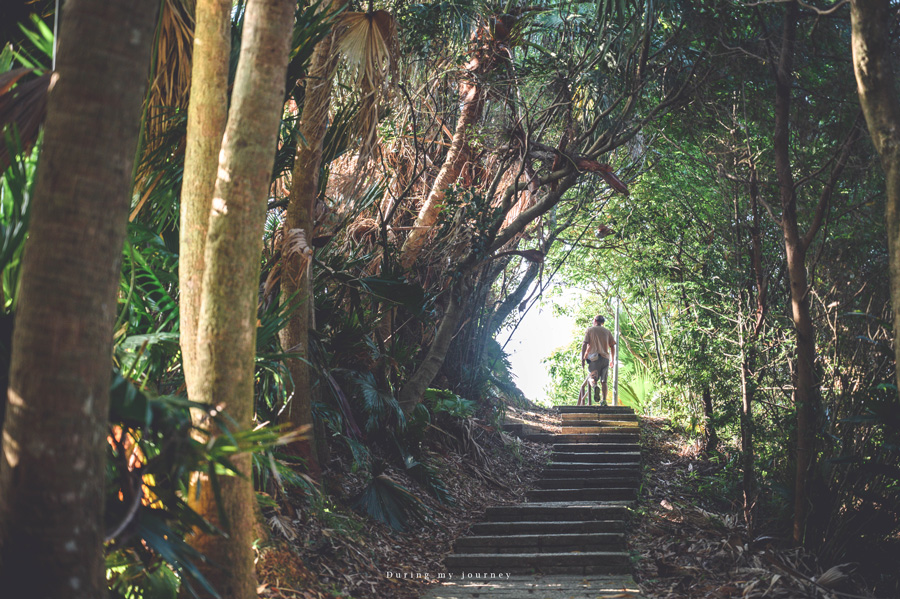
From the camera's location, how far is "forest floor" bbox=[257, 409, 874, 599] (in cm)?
464

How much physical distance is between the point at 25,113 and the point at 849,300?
5.63m

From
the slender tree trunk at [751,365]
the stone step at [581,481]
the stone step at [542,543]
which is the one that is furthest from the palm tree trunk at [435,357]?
the slender tree trunk at [751,365]

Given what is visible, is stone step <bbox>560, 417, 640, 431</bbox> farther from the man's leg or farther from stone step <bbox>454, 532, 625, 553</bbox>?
stone step <bbox>454, 532, 625, 553</bbox>

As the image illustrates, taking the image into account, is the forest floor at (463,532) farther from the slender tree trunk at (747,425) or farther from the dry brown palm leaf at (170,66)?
the dry brown palm leaf at (170,66)

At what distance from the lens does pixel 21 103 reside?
2.89 m

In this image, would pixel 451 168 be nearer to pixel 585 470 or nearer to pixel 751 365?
pixel 751 365

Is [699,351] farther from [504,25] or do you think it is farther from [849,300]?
[504,25]

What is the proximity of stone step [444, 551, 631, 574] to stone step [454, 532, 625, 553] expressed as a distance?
32cm

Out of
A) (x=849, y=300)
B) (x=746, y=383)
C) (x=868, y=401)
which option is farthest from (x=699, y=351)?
(x=868, y=401)

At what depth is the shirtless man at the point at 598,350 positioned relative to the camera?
41.3ft

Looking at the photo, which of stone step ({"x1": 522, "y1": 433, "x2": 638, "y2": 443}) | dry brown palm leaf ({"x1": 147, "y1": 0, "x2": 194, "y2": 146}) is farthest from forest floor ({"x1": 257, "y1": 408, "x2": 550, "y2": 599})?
dry brown palm leaf ({"x1": 147, "y1": 0, "x2": 194, "y2": 146})

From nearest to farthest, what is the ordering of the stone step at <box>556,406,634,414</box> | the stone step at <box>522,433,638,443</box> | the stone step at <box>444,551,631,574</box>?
the stone step at <box>444,551,631,574</box>, the stone step at <box>522,433,638,443</box>, the stone step at <box>556,406,634,414</box>

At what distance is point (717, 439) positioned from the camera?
962 centimetres

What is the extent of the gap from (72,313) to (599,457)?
9279mm
